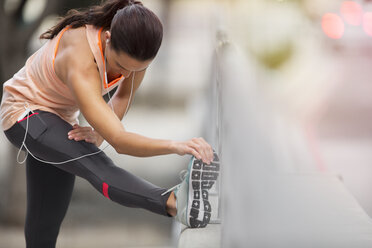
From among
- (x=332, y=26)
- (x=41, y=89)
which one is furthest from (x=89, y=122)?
(x=332, y=26)

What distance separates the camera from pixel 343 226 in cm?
141

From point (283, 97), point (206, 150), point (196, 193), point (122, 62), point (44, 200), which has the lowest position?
point (283, 97)

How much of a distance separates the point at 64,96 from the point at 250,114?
782 mm

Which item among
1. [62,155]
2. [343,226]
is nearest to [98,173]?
[62,155]

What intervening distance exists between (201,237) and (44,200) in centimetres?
55

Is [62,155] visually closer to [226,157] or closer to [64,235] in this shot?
[226,157]

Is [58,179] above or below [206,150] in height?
below

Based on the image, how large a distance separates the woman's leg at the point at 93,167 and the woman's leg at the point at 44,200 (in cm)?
11

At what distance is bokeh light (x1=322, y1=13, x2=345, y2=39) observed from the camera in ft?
15.3

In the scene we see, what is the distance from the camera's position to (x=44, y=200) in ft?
5.25

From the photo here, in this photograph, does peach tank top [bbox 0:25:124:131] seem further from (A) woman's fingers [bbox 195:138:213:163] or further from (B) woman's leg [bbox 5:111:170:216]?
(A) woman's fingers [bbox 195:138:213:163]

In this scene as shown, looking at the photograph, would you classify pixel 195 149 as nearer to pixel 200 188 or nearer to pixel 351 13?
pixel 200 188

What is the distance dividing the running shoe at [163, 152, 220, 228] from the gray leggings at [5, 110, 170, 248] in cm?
6

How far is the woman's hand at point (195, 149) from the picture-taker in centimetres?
125
